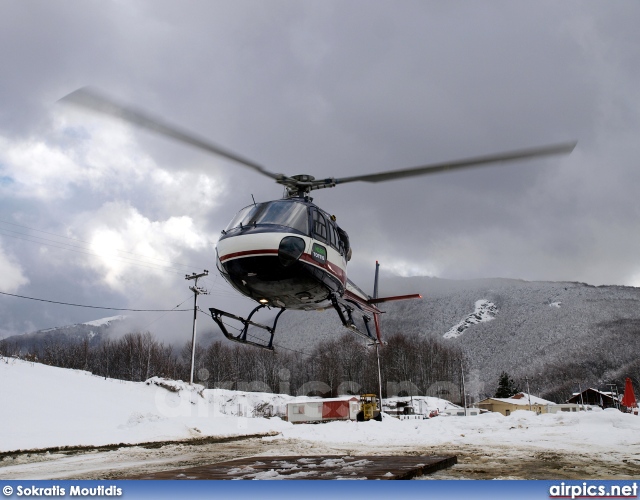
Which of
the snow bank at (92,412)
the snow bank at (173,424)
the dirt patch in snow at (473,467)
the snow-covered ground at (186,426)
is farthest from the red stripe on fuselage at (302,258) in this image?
the snow bank at (92,412)

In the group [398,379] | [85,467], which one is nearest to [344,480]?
[85,467]

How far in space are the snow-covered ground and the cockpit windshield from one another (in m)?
7.41

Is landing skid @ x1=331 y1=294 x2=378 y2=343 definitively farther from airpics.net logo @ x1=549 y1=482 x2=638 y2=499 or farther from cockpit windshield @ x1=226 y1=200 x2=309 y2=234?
airpics.net logo @ x1=549 y1=482 x2=638 y2=499

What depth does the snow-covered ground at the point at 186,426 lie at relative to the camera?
16578 millimetres

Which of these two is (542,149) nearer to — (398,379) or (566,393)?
(398,379)

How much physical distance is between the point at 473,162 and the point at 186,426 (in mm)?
Result: 20199

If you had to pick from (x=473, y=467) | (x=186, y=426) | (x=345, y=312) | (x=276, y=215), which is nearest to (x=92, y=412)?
(x=186, y=426)

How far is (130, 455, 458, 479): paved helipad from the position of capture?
659 centimetres

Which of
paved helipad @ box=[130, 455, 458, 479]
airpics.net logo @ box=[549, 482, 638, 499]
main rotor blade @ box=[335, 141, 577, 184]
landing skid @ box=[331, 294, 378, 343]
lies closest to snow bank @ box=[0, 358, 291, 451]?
landing skid @ box=[331, 294, 378, 343]

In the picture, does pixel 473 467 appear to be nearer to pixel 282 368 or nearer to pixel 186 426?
pixel 186 426

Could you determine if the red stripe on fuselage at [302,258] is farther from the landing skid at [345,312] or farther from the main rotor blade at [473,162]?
the main rotor blade at [473,162]

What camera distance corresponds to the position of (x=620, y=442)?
14852 millimetres

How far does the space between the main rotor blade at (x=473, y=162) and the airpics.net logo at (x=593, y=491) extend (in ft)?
17.2

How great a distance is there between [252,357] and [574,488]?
105017 mm
